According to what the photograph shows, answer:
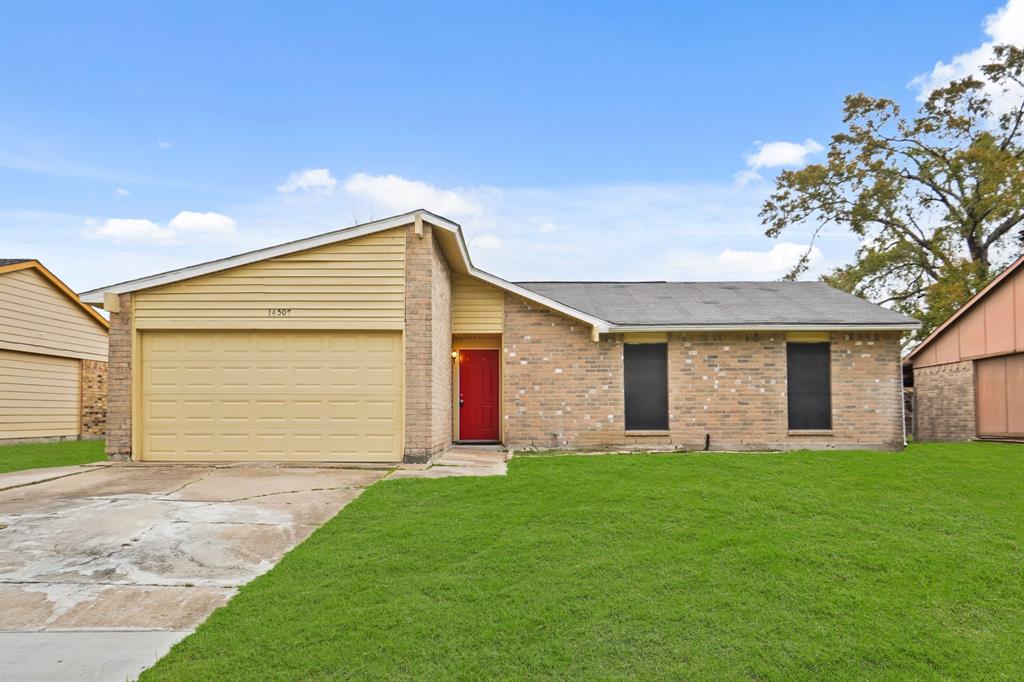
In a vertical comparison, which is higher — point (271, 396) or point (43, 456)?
point (271, 396)

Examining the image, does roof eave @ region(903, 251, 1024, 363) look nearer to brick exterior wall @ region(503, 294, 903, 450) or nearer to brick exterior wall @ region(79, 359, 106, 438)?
brick exterior wall @ region(503, 294, 903, 450)

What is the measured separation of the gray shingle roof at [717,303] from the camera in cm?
1262

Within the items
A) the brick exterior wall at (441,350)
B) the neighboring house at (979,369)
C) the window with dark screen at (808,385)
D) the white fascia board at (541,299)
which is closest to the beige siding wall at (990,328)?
the neighboring house at (979,369)

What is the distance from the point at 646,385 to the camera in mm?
12719

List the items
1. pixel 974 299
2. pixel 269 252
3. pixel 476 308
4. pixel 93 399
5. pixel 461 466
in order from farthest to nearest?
1. pixel 93 399
2. pixel 974 299
3. pixel 476 308
4. pixel 269 252
5. pixel 461 466

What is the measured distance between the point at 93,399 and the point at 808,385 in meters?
20.5

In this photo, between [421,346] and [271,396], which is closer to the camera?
[421,346]

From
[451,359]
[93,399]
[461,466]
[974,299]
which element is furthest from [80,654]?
[974,299]

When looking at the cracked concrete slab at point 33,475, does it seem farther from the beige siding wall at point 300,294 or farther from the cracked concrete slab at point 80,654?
the cracked concrete slab at point 80,654

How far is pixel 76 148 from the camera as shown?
1684 centimetres

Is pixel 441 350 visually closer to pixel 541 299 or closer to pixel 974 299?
pixel 541 299

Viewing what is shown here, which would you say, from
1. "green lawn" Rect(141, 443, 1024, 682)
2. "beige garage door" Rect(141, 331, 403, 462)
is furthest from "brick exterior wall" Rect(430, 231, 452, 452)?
"green lawn" Rect(141, 443, 1024, 682)

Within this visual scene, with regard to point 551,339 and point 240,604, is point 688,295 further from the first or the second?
point 240,604

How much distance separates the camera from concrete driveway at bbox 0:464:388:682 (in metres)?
3.87
